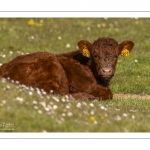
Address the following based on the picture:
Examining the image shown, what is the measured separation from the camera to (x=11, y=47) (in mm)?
24562

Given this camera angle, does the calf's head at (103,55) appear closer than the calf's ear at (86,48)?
Yes

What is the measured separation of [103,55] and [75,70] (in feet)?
3.30

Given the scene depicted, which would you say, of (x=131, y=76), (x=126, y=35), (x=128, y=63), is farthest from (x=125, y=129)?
(x=126, y=35)

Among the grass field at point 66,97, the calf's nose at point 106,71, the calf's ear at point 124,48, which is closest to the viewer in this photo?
the grass field at point 66,97

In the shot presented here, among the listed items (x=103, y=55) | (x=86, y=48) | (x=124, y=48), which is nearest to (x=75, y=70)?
(x=86, y=48)

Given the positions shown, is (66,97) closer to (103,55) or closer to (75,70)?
(75,70)

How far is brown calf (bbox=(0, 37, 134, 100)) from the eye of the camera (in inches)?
631

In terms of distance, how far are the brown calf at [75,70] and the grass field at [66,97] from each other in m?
0.53

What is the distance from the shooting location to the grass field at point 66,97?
41.3 ft

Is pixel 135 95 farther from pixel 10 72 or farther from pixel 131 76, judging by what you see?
pixel 10 72

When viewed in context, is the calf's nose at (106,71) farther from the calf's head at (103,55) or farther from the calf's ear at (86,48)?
the calf's ear at (86,48)

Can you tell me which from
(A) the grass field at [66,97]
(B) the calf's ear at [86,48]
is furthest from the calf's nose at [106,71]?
(B) the calf's ear at [86,48]

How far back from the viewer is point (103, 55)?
16.1 metres

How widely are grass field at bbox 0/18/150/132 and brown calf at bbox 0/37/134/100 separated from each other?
0.53m
